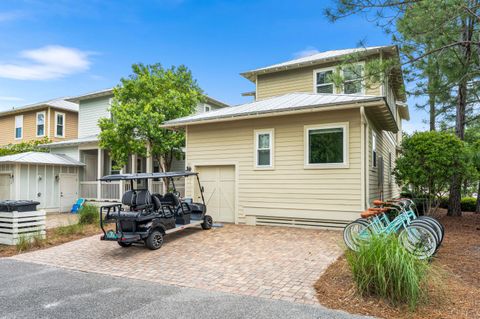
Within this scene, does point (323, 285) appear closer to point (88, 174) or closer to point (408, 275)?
point (408, 275)

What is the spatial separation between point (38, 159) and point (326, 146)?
14.2m

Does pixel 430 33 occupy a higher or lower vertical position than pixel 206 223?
higher

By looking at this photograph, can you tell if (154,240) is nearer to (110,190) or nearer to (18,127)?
(110,190)

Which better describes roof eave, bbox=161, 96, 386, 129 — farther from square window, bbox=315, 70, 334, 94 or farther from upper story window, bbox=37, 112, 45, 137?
upper story window, bbox=37, 112, 45, 137

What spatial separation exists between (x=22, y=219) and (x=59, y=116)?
15.6 meters

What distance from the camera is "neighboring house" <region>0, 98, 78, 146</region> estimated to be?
846 inches

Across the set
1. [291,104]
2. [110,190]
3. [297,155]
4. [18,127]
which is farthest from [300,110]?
[18,127]

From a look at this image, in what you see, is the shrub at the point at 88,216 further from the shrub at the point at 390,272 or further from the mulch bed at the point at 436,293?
the shrub at the point at 390,272

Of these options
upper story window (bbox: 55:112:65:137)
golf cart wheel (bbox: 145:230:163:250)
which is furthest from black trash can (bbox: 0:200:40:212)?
upper story window (bbox: 55:112:65:137)

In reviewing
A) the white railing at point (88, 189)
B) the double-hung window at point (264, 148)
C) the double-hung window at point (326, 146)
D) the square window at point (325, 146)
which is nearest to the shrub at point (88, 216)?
the double-hung window at point (264, 148)

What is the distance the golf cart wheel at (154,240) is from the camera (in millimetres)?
7553

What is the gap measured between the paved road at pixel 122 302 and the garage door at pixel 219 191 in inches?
244

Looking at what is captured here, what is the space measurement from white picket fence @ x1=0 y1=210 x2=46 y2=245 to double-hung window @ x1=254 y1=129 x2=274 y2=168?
22.1 feet

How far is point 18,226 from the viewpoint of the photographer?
28.1 feet
